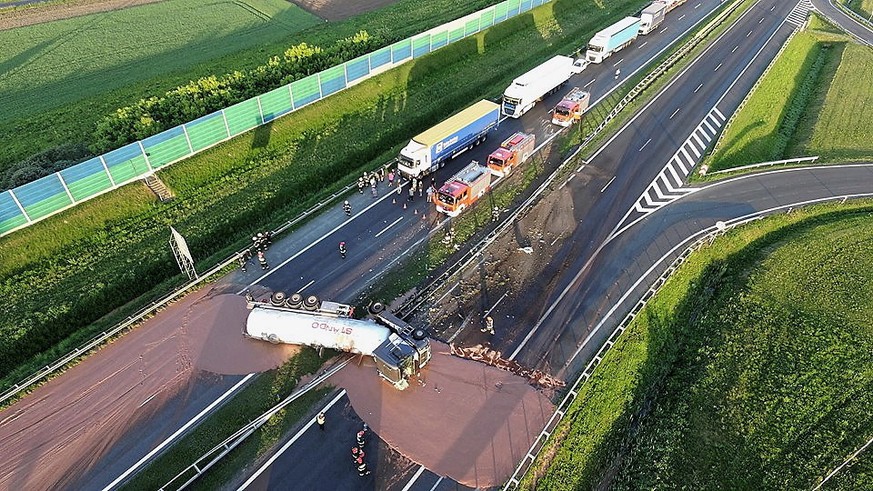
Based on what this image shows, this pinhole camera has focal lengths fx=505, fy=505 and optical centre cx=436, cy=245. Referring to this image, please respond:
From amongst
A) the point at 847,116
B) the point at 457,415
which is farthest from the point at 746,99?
the point at 457,415

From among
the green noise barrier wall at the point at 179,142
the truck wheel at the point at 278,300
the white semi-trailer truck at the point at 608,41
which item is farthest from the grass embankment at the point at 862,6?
the truck wheel at the point at 278,300

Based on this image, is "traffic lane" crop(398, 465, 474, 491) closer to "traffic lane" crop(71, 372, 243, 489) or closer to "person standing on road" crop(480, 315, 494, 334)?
"person standing on road" crop(480, 315, 494, 334)

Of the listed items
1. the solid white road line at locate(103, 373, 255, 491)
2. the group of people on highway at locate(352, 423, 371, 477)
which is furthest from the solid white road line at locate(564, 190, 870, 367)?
the solid white road line at locate(103, 373, 255, 491)

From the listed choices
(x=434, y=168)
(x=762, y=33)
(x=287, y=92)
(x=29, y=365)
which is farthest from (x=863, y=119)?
(x=29, y=365)

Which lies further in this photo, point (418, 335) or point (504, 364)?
point (504, 364)

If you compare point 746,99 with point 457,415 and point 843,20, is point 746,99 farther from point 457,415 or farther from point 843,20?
point 457,415

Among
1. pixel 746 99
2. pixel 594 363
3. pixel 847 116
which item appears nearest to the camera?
pixel 594 363
